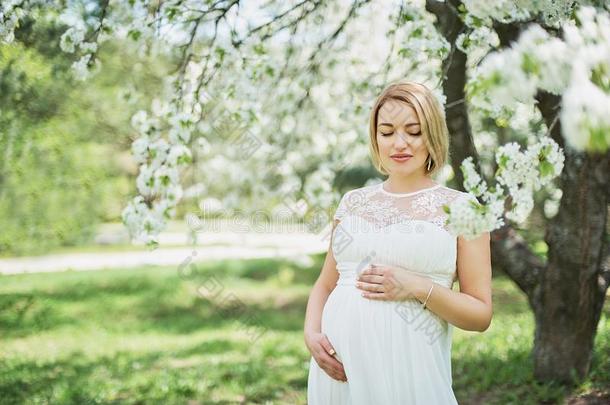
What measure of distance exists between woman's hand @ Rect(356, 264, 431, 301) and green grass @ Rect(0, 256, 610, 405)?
6.79ft

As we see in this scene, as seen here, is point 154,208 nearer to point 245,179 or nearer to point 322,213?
point 322,213

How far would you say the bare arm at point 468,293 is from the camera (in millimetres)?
1926

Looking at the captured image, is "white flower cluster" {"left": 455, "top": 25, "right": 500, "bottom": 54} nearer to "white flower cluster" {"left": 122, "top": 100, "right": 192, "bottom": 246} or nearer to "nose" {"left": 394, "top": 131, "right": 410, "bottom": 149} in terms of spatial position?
"nose" {"left": 394, "top": 131, "right": 410, "bottom": 149}

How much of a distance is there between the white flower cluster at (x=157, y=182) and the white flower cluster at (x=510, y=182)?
1549 millimetres

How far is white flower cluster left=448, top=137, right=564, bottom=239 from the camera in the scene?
5.49ft


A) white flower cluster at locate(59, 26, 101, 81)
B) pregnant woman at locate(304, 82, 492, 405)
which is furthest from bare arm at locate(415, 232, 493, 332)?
white flower cluster at locate(59, 26, 101, 81)

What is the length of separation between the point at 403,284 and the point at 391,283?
0.04 m

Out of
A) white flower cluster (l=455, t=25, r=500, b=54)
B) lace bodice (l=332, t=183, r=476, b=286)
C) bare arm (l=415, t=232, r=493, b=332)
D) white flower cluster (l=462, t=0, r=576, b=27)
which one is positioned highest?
white flower cluster (l=455, t=25, r=500, b=54)

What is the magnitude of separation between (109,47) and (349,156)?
11.7ft

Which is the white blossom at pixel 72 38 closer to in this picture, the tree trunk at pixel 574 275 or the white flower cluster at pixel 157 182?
the white flower cluster at pixel 157 182

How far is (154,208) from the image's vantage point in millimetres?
2965

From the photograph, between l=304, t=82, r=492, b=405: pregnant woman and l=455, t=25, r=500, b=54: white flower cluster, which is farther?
l=455, t=25, r=500, b=54: white flower cluster

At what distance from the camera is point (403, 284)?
1.92 meters

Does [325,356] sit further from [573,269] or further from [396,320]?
[573,269]
